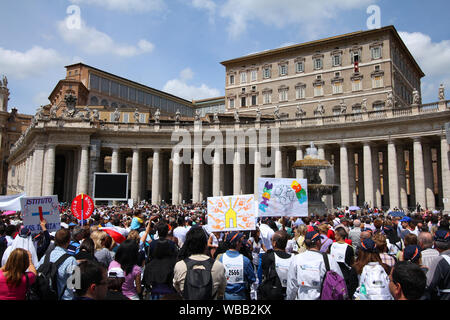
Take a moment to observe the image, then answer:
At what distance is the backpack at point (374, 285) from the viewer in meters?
5.54

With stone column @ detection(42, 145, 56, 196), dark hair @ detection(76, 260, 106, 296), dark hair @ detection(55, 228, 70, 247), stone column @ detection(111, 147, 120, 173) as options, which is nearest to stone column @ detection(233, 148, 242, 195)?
stone column @ detection(111, 147, 120, 173)

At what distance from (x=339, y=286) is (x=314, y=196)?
23296 mm

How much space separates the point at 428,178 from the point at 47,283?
1680 inches

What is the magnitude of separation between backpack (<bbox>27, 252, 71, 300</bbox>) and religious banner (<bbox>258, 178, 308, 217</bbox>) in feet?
32.7

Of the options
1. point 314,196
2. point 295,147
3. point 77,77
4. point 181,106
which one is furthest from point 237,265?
point 181,106

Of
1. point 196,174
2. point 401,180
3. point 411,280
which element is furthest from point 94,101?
point 411,280

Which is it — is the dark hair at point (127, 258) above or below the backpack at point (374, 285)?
above

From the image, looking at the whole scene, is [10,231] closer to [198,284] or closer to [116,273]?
[116,273]

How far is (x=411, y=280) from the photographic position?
4.75 metres

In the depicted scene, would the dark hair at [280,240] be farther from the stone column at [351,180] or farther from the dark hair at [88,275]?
the stone column at [351,180]

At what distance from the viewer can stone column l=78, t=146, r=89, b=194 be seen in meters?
45.4

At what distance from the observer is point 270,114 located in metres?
66.2

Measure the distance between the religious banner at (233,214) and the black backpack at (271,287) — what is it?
3.29 m

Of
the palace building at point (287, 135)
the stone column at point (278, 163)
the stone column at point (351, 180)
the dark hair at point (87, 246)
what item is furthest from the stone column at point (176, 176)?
the dark hair at point (87, 246)
